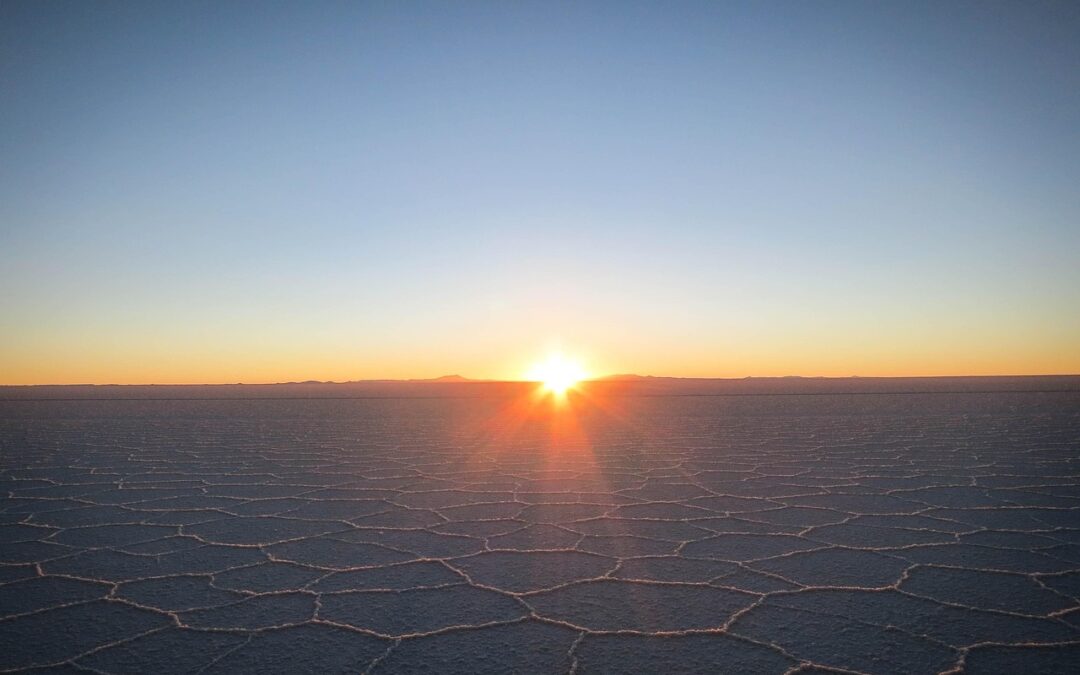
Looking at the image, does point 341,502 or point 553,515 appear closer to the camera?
point 553,515

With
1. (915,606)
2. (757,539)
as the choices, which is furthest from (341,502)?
(915,606)

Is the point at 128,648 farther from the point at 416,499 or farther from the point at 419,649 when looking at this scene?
the point at 416,499

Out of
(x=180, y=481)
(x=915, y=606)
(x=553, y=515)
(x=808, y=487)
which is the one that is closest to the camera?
(x=915, y=606)

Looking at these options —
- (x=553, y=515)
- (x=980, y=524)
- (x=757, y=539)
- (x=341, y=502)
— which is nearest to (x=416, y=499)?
(x=341, y=502)

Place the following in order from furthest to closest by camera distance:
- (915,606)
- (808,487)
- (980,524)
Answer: (808,487) < (980,524) < (915,606)

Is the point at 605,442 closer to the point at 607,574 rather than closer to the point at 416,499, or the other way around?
the point at 416,499

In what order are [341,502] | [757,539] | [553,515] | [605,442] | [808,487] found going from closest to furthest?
[757,539] < [553,515] < [341,502] < [808,487] < [605,442]
